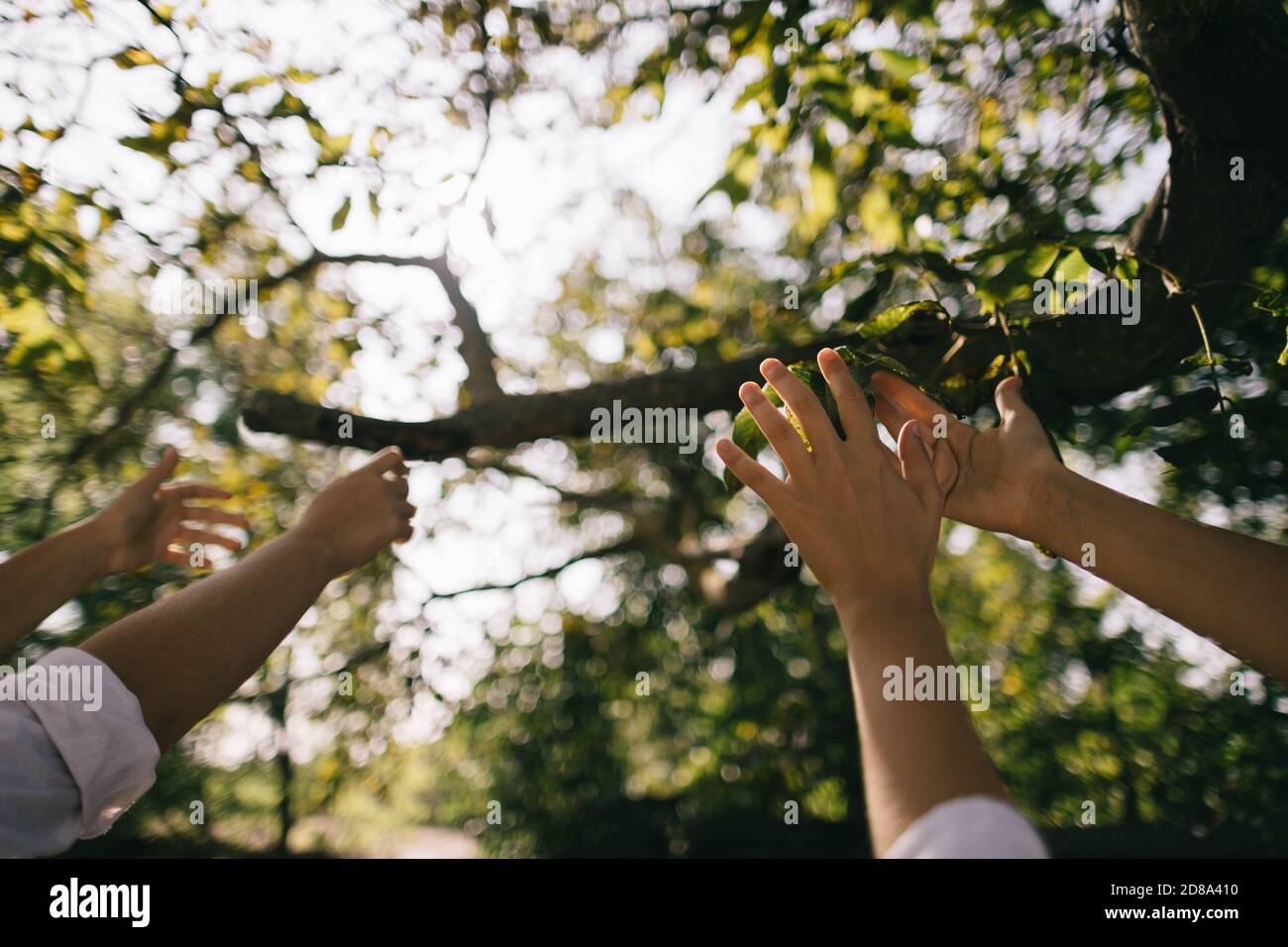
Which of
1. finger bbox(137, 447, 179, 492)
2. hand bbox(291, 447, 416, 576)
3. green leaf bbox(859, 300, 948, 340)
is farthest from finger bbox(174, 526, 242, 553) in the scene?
green leaf bbox(859, 300, 948, 340)

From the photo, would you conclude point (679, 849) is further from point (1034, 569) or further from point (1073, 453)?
point (1073, 453)

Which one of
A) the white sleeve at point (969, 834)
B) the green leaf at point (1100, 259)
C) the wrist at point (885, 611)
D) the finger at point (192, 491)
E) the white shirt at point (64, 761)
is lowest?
the white sleeve at point (969, 834)

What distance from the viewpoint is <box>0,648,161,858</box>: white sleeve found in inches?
34.2

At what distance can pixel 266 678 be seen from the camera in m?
6.77

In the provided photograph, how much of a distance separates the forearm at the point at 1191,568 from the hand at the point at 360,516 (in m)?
1.34

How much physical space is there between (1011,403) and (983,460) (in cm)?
18

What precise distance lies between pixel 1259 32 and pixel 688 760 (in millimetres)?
9403

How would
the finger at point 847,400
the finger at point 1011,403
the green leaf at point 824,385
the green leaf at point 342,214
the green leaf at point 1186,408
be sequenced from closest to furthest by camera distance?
1. the finger at point 847,400
2. the green leaf at point 824,385
3. the finger at point 1011,403
4. the green leaf at point 1186,408
5. the green leaf at point 342,214

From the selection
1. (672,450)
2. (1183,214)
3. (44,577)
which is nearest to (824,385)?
(1183,214)

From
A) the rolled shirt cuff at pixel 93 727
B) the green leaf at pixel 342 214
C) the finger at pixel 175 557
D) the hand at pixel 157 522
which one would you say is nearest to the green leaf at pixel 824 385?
the rolled shirt cuff at pixel 93 727

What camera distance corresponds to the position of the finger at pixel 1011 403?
138cm

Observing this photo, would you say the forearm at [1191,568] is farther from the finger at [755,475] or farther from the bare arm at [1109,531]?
the finger at [755,475]

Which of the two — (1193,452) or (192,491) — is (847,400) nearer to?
(1193,452)
